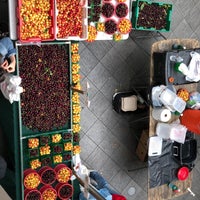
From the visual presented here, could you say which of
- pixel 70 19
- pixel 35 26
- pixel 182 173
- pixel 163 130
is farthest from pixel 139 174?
pixel 35 26

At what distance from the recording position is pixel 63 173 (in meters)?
3.22

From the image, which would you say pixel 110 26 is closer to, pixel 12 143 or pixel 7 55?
pixel 7 55

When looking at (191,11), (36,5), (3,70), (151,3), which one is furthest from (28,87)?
(191,11)

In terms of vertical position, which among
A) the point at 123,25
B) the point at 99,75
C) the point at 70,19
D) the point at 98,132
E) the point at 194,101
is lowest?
the point at 98,132

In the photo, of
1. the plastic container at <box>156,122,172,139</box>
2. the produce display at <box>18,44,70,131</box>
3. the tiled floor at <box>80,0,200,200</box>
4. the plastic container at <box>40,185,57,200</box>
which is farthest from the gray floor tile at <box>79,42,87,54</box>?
the plastic container at <box>40,185,57,200</box>

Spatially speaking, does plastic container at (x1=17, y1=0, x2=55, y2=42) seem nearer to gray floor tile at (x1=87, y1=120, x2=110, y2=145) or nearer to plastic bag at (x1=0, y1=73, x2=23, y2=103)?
plastic bag at (x1=0, y1=73, x2=23, y2=103)

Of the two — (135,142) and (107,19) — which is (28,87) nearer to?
(107,19)

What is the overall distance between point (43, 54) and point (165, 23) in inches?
63.2

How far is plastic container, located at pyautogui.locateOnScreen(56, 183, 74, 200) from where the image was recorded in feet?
10.6

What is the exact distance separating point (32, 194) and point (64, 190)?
0.30 m

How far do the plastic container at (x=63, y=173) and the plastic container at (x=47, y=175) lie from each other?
0.05 metres

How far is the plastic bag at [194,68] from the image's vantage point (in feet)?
12.1

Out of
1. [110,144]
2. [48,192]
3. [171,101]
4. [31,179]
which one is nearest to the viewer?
[31,179]

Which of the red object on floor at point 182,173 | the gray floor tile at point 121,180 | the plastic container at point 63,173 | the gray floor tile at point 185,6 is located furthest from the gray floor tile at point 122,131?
the gray floor tile at point 185,6
